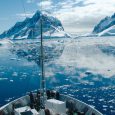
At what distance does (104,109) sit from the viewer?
36.4 meters

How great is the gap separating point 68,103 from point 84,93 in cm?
2073

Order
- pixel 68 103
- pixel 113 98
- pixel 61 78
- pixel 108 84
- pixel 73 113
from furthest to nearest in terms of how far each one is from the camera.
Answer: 1. pixel 61 78
2. pixel 108 84
3. pixel 113 98
4. pixel 68 103
5. pixel 73 113

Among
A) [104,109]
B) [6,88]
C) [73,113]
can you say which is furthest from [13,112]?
[6,88]

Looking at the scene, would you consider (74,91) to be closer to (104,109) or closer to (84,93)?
(84,93)

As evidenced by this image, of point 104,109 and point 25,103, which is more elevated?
point 25,103

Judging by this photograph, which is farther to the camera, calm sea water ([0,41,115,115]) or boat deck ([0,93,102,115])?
calm sea water ([0,41,115,115])

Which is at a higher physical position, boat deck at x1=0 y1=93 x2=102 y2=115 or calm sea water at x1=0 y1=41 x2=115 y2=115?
boat deck at x1=0 y1=93 x2=102 y2=115

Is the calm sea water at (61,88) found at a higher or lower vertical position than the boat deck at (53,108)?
lower

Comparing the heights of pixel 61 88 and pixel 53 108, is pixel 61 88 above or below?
below

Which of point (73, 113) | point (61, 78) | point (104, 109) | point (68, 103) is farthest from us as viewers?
point (61, 78)

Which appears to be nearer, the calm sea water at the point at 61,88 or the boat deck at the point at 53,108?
the boat deck at the point at 53,108

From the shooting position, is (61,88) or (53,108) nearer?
(53,108)

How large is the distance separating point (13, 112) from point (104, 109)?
17287 millimetres

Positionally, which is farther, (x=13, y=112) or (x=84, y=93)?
(x=84, y=93)
